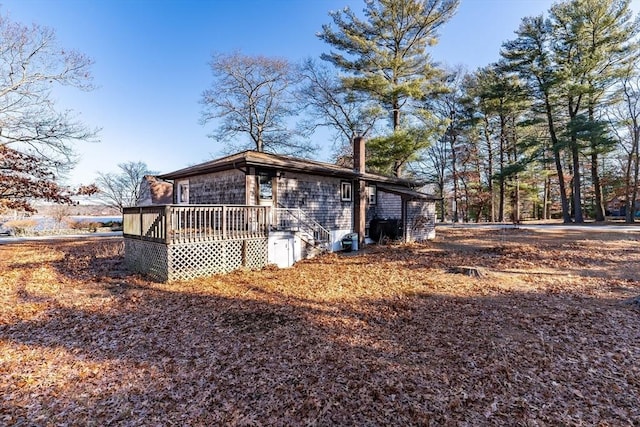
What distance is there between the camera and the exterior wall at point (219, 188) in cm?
1130

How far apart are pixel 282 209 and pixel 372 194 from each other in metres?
6.81

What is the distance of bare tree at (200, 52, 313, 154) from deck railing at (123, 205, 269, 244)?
19.1 meters

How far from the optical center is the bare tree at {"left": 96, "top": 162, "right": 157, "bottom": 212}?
36031 millimetres

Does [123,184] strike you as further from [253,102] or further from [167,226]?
[167,226]

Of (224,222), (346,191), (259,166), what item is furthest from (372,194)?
(224,222)

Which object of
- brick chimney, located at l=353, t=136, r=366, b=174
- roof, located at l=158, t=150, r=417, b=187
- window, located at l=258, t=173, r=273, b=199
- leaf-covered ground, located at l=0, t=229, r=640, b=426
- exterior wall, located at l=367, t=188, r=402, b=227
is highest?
brick chimney, located at l=353, t=136, r=366, b=174

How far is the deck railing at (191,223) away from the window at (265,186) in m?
1.93

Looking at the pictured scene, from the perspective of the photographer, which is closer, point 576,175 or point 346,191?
point 346,191

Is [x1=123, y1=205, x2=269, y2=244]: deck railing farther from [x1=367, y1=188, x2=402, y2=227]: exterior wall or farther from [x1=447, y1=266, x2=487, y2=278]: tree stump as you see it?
[x1=367, y1=188, x2=402, y2=227]: exterior wall

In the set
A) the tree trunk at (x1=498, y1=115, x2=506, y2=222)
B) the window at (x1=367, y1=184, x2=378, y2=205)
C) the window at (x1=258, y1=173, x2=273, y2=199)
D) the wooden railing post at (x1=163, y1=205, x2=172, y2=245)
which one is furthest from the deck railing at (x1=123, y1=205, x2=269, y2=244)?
the tree trunk at (x1=498, y1=115, x2=506, y2=222)

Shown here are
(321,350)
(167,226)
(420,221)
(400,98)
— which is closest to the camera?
(321,350)

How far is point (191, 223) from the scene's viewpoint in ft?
26.7

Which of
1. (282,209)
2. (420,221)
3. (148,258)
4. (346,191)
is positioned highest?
(346,191)

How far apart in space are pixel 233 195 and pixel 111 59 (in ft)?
36.5
